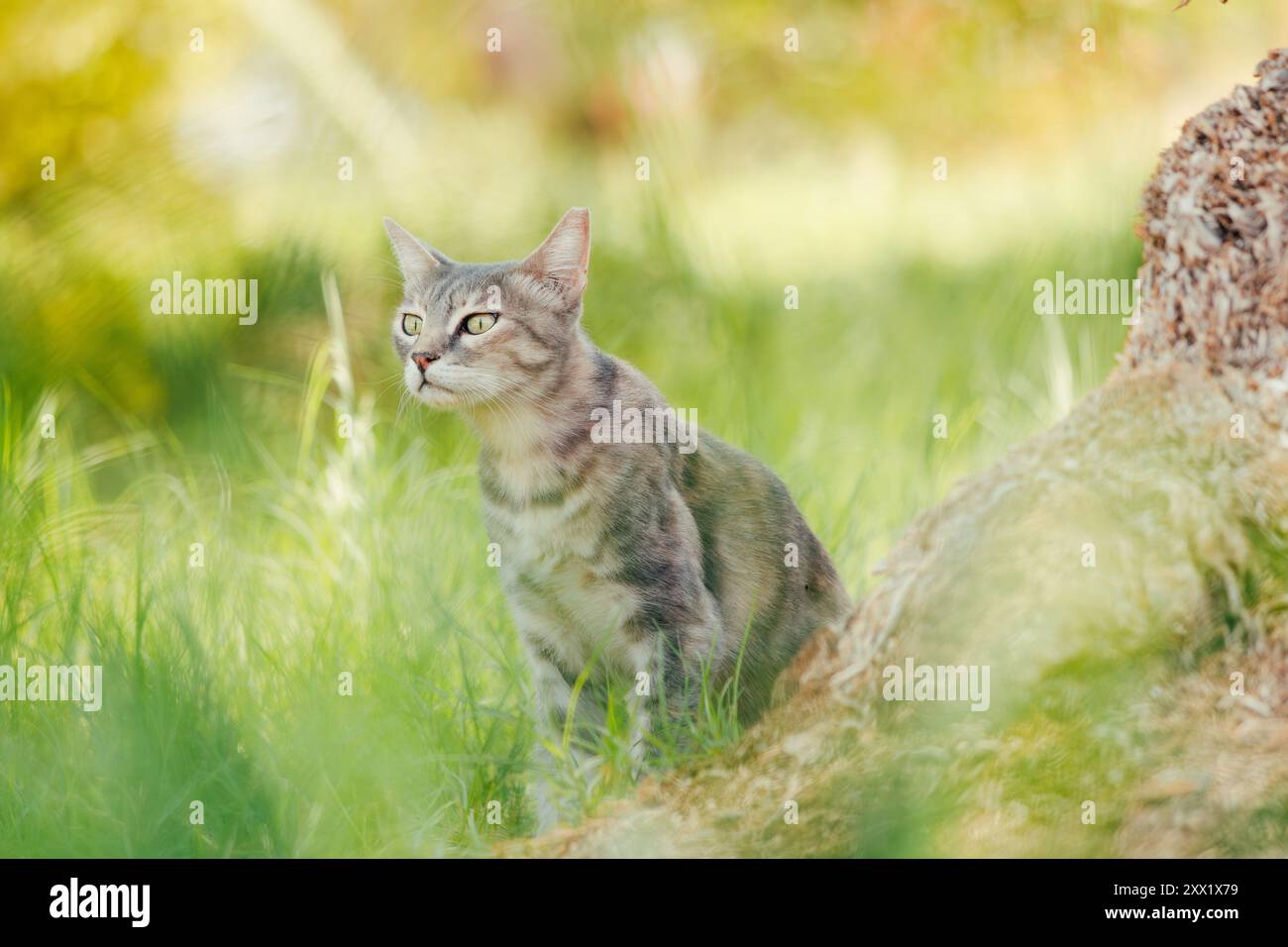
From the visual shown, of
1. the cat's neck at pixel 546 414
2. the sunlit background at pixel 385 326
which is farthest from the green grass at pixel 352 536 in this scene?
the cat's neck at pixel 546 414

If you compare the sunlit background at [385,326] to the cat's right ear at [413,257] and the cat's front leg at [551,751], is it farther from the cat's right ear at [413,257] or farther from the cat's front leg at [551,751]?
the cat's right ear at [413,257]

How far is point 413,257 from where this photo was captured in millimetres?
2971

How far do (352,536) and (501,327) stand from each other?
1.16 metres

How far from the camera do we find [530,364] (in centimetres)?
279

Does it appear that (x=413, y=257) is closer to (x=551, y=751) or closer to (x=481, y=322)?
(x=481, y=322)

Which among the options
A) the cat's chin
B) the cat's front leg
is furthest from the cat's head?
the cat's front leg

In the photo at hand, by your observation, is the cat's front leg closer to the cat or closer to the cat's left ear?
the cat

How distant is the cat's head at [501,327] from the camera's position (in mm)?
2727

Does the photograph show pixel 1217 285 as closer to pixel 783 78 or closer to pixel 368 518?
pixel 368 518

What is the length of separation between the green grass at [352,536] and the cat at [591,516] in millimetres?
167

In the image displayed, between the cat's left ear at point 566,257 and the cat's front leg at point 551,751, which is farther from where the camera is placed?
the cat's left ear at point 566,257

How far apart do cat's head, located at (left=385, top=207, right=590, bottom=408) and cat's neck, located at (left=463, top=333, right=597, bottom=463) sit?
19 millimetres

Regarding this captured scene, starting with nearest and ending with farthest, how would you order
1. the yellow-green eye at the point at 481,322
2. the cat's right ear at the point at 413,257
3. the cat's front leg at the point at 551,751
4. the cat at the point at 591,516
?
the cat's front leg at the point at 551,751, the cat at the point at 591,516, the yellow-green eye at the point at 481,322, the cat's right ear at the point at 413,257

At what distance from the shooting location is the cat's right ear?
116 inches
